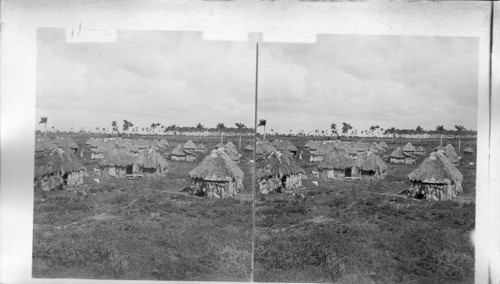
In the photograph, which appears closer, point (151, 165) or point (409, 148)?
point (409, 148)

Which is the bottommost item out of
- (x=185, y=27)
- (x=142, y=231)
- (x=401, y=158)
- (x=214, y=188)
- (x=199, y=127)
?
(x=142, y=231)

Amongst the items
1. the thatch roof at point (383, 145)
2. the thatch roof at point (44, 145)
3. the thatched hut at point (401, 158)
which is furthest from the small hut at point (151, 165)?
the thatched hut at point (401, 158)

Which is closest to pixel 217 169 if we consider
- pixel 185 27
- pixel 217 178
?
pixel 217 178

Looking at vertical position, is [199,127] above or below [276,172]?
above

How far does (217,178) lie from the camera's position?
519 cm

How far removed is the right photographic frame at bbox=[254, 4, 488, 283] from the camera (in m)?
5.05

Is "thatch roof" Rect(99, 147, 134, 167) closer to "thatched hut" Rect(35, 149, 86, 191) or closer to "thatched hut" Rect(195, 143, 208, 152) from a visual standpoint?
"thatched hut" Rect(35, 149, 86, 191)

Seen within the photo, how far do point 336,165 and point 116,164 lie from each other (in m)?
2.08

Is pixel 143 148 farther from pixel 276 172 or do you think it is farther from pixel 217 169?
pixel 276 172

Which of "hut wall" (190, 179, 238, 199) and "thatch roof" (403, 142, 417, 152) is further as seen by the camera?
"hut wall" (190, 179, 238, 199)

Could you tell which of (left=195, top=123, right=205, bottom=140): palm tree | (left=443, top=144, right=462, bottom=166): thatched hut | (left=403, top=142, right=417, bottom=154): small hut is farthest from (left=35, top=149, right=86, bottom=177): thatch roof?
(left=443, top=144, right=462, bottom=166): thatched hut

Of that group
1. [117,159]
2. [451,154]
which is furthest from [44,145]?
[451,154]

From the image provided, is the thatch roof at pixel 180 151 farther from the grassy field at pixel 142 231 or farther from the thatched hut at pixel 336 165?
the thatched hut at pixel 336 165

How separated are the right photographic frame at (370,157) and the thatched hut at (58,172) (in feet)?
5.59
